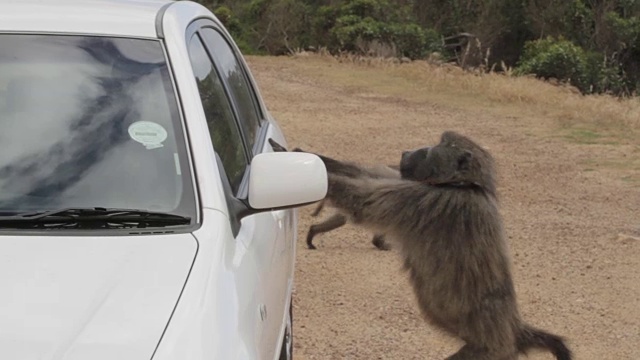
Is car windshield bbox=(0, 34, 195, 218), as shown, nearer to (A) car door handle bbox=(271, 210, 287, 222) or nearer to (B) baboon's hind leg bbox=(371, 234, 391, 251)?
(A) car door handle bbox=(271, 210, 287, 222)

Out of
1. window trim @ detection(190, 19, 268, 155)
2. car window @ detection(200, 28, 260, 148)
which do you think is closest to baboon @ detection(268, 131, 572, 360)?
window trim @ detection(190, 19, 268, 155)

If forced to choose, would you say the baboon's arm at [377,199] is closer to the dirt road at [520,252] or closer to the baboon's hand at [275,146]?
the dirt road at [520,252]

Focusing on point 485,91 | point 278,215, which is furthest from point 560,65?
point 278,215

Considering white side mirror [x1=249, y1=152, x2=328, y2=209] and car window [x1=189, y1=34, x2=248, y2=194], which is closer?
white side mirror [x1=249, y1=152, x2=328, y2=209]

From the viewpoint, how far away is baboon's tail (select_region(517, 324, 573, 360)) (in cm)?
459

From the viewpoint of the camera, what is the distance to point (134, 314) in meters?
1.92

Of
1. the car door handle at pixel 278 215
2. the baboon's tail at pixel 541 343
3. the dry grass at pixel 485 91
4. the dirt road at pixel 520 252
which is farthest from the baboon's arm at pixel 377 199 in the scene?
the dry grass at pixel 485 91

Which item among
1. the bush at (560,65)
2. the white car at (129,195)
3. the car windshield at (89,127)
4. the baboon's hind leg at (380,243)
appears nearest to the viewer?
the white car at (129,195)

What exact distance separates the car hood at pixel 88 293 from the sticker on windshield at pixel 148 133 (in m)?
0.39

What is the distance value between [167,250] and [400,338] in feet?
11.4

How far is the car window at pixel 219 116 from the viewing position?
2834mm

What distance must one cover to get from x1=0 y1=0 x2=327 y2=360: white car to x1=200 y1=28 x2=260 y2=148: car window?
11.7 inches

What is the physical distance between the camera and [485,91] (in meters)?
17.5

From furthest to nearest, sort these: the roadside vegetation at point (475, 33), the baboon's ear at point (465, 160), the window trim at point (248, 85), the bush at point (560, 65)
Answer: the roadside vegetation at point (475, 33) < the bush at point (560, 65) < the baboon's ear at point (465, 160) < the window trim at point (248, 85)
